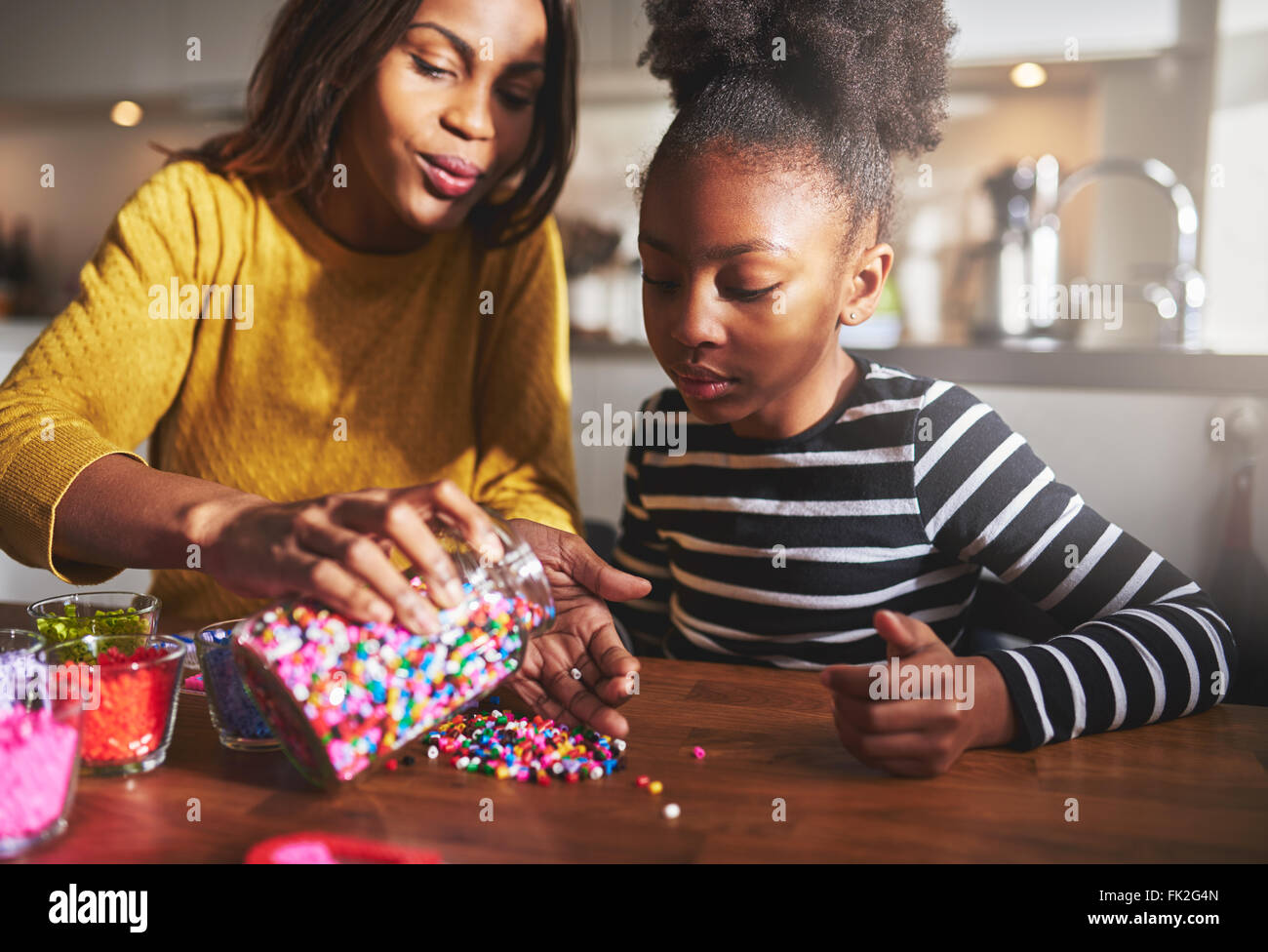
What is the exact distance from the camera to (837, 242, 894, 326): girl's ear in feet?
3.44

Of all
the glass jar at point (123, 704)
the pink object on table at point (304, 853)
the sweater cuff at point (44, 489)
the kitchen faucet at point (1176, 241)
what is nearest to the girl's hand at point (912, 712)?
the pink object on table at point (304, 853)

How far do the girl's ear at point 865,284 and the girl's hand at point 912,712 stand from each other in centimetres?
41

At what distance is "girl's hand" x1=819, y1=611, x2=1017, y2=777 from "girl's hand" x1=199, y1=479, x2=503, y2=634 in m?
0.26

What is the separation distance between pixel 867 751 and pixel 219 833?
0.41m

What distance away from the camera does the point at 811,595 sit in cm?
112

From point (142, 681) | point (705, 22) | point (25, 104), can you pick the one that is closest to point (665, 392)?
point (705, 22)

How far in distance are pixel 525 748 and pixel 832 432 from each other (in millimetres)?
513

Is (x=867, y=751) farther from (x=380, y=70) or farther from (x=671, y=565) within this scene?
(x=380, y=70)

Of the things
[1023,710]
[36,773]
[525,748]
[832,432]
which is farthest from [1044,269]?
[36,773]

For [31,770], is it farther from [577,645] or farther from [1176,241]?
[1176,241]

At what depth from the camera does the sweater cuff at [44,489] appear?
872mm

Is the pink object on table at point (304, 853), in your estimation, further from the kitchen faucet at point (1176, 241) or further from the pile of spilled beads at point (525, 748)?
the kitchen faucet at point (1176, 241)

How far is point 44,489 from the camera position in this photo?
87 centimetres

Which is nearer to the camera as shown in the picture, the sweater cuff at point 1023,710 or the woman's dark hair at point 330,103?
the sweater cuff at point 1023,710
